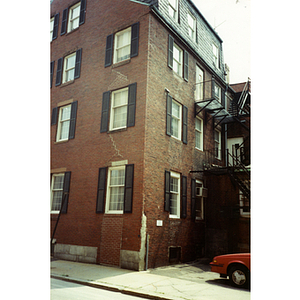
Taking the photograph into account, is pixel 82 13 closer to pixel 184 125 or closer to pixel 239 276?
pixel 184 125

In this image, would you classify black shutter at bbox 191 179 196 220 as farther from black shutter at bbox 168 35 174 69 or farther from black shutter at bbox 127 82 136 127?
black shutter at bbox 168 35 174 69

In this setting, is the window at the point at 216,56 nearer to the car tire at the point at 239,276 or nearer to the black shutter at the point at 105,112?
the car tire at the point at 239,276

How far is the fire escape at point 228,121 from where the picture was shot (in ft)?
23.9

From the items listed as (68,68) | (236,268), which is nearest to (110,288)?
(236,268)

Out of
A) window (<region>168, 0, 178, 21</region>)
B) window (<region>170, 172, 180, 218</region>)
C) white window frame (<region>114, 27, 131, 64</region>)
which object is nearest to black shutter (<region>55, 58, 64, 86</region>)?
white window frame (<region>114, 27, 131, 64</region>)

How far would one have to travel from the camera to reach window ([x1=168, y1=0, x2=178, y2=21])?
7.92 metres

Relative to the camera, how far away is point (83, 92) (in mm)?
10242

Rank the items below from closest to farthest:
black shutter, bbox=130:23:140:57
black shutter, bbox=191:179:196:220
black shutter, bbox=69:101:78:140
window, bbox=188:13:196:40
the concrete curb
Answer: the concrete curb → window, bbox=188:13:196:40 → black shutter, bbox=191:179:196:220 → black shutter, bbox=130:23:140:57 → black shutter, bbox=69:101:78:140

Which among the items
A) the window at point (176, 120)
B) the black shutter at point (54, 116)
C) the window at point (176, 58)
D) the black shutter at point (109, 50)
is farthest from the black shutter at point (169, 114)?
the black shutter at point (54, 116)

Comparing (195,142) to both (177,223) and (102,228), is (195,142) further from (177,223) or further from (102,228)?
(102,228)

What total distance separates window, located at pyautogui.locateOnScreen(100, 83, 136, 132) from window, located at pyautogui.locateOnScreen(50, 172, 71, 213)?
7.42 feet

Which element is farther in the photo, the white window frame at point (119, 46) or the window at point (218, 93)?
the white window frame at point (119, 46)

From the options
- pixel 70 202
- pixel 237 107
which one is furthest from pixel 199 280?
pixel 70 202

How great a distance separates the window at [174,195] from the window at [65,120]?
404 cm
